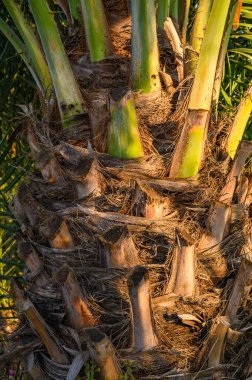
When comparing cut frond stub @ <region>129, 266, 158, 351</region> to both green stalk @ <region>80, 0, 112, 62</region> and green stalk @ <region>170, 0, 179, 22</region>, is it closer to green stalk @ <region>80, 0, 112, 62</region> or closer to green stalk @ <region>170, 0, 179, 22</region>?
green stalk @ <region>80, 0, 112, 62</region>

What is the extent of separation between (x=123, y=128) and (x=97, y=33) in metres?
0.48

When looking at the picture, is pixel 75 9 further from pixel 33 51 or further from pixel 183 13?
pixel 183 13

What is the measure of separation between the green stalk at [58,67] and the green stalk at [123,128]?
0.66ft

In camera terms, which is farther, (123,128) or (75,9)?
(75,9)

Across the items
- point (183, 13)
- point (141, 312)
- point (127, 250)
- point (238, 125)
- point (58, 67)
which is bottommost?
point (141, 312)

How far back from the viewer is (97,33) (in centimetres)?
250

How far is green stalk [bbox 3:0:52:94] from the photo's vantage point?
8.27 ft

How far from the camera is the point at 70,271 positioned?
6.76 feet

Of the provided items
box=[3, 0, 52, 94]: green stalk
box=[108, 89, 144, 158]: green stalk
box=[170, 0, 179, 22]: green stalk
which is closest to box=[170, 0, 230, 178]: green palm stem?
box=[108, 89, 144, 158]: green stalk

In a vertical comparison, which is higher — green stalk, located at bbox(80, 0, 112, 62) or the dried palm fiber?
green stalk, located at bbox(80, 0, 112, 62)

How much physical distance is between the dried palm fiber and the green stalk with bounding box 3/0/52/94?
0.24 metres

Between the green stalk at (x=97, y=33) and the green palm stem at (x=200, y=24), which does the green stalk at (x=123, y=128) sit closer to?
the green stalk at (x=97, y=33)

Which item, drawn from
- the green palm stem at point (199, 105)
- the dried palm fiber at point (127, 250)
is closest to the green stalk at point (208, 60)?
the green palm stem at point (199, 105)

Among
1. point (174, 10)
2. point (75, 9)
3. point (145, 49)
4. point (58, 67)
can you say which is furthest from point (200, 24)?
point (58, 67)
